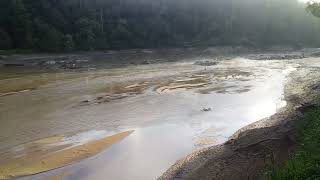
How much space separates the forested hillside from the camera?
67.4m

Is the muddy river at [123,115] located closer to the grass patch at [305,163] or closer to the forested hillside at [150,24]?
the grass patch at [305,163]

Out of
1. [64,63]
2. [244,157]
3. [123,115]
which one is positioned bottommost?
[123,115]

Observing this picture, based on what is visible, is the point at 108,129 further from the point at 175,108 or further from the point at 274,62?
the point at 274,62

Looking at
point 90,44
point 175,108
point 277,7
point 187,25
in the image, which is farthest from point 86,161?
point 277,7

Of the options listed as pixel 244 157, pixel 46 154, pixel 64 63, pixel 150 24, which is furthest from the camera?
pixel 150 24

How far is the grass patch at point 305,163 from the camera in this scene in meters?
10.3

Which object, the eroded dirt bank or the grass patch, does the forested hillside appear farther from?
the grass patch

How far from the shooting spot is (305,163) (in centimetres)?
1122

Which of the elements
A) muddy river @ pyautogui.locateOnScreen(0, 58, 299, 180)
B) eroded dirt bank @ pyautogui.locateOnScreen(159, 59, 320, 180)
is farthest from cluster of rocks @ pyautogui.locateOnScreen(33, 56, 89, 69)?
eroded dirt bank @ pyautogui.locateOnScreen(159, 59, 320, 180)

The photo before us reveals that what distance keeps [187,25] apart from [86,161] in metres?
77.1

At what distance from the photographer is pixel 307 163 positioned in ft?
36.3

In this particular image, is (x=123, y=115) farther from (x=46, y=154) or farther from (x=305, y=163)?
(x=305, y=163)

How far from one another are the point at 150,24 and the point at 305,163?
7710 cm

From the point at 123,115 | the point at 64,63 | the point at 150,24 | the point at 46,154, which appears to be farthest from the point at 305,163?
the point at 150,24
